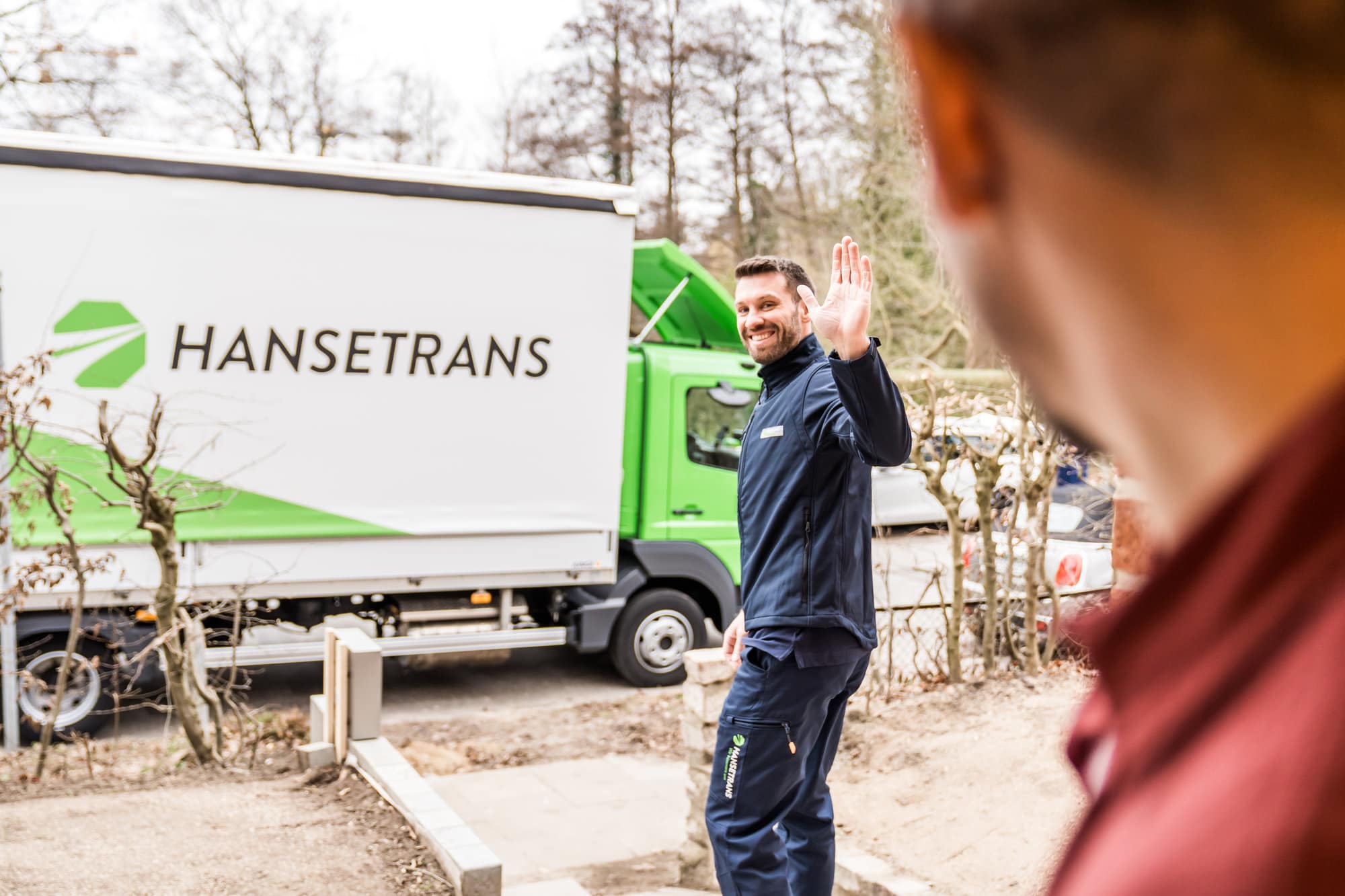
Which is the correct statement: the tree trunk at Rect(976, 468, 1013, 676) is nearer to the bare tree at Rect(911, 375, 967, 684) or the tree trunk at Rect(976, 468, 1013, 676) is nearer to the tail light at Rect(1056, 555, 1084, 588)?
the bare tree at Rect(911, 375, 967, 684)

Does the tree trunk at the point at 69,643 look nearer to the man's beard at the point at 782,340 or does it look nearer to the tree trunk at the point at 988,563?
the man's beard at the point at 782,340

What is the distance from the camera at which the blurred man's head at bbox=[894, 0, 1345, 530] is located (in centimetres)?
45

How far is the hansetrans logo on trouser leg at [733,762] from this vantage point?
3.40m

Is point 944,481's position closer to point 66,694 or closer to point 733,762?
point 66,694

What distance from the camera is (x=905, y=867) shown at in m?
4.85

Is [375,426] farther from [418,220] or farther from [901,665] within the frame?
[901,665]

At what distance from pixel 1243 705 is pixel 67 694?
26.1ft

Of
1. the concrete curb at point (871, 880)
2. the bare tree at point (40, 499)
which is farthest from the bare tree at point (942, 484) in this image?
the bare tree at point (40, 499)

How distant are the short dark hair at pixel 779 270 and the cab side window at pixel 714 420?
5120 millimetres

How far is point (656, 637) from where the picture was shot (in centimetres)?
903

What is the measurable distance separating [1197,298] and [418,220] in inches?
311

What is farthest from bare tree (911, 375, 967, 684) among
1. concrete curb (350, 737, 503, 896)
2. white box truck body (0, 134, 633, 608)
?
concrete curb (350, 737, 503, 896)

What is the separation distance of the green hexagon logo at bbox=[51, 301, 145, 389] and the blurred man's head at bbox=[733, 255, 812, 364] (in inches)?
190

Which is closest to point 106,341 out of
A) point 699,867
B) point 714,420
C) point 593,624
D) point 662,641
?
point 593,624
